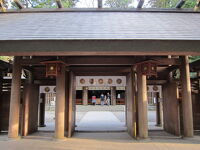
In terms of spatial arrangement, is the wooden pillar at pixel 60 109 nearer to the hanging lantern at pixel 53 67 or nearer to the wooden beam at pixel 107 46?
the hanging lantern at pixel 53 67

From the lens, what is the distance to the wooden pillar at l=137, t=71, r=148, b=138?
7320 millimetres

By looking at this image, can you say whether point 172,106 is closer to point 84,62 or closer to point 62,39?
point 84,62

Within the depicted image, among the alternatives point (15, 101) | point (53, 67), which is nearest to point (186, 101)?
point (53, 67)

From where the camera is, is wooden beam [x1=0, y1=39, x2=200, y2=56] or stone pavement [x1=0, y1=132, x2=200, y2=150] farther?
stone pavement [x1=0, y1=132, x2=200, y2=150]

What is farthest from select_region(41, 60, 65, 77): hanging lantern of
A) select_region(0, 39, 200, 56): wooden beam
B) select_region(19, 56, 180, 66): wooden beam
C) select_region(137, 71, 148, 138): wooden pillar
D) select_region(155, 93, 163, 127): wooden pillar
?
select_region(155, 93, 163, 127): wooden pillar

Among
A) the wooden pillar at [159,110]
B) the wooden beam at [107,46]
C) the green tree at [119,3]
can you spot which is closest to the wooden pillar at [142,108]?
the wooden beam at [107,46]

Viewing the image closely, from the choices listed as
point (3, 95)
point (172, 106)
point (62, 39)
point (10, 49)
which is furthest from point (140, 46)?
point (3, 95)

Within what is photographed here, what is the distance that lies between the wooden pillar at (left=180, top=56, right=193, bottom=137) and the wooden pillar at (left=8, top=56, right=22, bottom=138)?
21.1ft

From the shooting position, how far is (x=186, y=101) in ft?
25.4

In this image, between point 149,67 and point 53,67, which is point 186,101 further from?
point 53,67

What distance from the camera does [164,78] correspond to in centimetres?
900

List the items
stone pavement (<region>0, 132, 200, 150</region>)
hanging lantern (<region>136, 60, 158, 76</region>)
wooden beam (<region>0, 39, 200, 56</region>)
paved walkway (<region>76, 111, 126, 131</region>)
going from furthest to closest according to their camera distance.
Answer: paved walkway (<region>76, 111, 126, 131</region>), hanging lantern (<region>136, 60, 158, 76</region>), stone pavement (<region>0, 132, 200, 150</region>), wooden beam (<region>0, 39, 200, 56</region>)

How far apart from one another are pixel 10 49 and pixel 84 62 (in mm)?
3312

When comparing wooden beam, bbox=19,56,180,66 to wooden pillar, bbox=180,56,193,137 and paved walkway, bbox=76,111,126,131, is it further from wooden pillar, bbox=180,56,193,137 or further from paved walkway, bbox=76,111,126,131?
paved walkway, bbox=76,111,126,131
